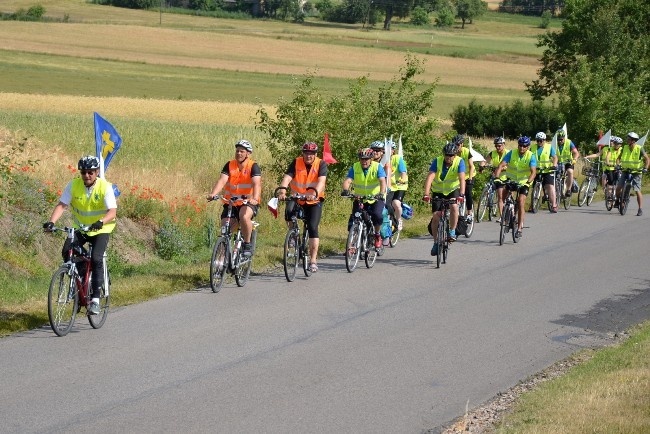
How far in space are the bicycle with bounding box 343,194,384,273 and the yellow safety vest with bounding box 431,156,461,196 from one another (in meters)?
1.43

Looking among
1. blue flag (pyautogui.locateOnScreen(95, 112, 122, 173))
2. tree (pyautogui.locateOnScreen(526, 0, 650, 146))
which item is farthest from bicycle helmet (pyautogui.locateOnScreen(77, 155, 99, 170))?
tree (pyautogui.locateOnScreen(526, 0, 650, 146))

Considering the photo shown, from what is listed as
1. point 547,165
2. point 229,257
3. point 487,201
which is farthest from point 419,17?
point 229,257

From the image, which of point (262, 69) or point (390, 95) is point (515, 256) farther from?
point (262, 69)

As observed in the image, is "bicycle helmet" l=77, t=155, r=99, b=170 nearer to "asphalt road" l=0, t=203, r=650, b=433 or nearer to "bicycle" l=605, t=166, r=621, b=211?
"asphalt road" l=0, t=203, r=650, b=433

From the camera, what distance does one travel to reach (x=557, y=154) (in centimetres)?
2775

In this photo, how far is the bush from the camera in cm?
14498

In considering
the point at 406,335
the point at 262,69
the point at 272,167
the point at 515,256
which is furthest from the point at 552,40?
the point at 406,335

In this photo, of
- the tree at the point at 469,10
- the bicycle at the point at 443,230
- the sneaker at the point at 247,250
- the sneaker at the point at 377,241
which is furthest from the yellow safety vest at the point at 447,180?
the tree at the point at 469,10

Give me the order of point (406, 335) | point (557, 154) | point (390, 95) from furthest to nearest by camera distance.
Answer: point (557, 154)
point (390, 95)
point (406, 335)

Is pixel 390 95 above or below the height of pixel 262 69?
above

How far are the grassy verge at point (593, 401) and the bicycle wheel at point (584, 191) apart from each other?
59.5 ft

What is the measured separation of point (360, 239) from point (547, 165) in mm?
9884

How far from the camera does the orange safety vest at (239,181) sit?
14.6m

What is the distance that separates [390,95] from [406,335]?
1415 cm
